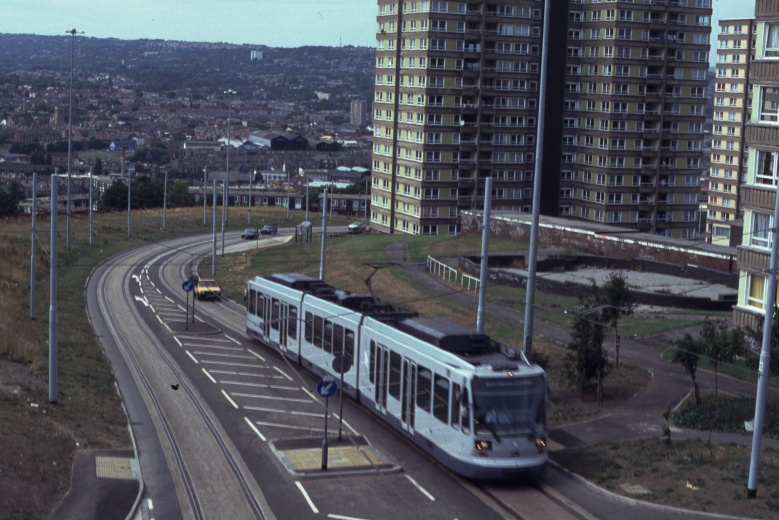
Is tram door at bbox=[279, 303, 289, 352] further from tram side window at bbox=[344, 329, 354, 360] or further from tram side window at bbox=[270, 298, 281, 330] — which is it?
tram side window at bbox=[344, 329, 354, 360]

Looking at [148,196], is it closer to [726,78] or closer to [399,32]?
[399,32]

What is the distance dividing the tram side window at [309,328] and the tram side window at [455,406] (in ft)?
33.4

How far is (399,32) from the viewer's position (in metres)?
86.0

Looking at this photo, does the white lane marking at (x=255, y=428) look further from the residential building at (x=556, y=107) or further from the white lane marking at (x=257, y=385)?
the residential building at (x=556, y=107)

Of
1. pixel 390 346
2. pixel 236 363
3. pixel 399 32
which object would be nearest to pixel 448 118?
pixel 399 32

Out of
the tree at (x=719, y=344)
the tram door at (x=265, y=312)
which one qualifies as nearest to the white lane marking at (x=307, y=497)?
the tree at (x=719, y=344)

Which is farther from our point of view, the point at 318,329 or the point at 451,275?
the point at 451,275

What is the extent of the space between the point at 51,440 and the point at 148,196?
91.7 meters

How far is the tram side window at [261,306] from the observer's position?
34344 mm

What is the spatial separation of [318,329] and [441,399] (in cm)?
911

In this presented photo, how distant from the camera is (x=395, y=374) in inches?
895

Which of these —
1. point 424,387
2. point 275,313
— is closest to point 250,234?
point 275,313

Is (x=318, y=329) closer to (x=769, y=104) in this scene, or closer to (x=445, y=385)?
(x=445, y=385)

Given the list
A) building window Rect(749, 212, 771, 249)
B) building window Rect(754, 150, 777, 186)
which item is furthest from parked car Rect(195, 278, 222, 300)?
building window Rect(754, 150, 777, 186)
